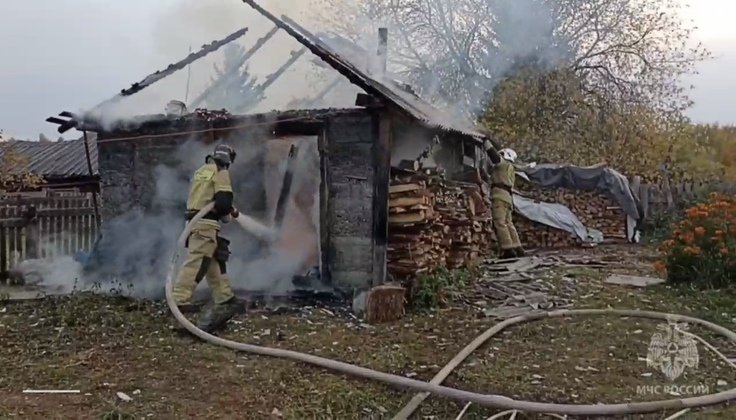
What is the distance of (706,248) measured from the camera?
8945mm

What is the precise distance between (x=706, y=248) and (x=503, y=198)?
161 inches

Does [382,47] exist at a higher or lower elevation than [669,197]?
higher

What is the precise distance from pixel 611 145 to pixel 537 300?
14161 mm

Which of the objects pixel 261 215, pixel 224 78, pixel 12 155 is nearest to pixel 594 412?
pixel 261 215

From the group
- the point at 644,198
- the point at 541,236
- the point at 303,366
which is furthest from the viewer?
the point at 644,198

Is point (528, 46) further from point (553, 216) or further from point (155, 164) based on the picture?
point (155, 164)

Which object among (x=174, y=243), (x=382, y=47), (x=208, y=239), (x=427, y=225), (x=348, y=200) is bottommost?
(x=174, y=243)

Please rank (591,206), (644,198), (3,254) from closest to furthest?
(3,254), (591,206), (644,198)

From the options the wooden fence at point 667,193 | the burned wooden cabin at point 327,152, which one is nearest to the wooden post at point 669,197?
the wooden fence at point 667,193

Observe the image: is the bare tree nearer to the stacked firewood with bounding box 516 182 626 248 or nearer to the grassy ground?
the stacked firewood with bounding box 516 182 626 248

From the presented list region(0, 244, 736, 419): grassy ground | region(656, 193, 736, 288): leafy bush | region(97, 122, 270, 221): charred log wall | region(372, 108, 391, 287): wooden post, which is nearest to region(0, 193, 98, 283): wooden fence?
region(97, 122, 270, 221): charred log wall

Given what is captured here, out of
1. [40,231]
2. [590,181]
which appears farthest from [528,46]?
[40,231]

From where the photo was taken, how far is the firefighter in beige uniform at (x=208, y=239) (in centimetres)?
725

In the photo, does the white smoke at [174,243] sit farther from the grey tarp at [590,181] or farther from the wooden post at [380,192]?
the grey tarp at [590,181]
